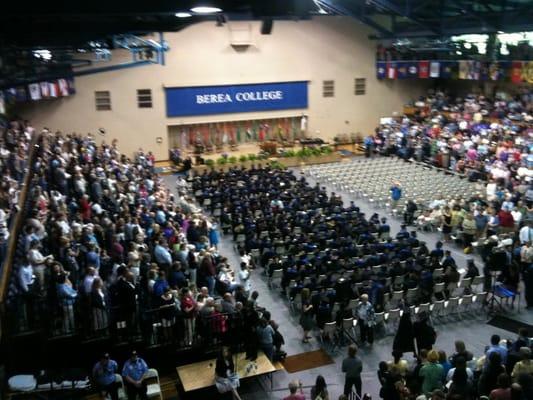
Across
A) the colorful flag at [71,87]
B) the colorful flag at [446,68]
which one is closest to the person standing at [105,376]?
the colorful flag at [71,87]

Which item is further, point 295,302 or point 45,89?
point 45,89

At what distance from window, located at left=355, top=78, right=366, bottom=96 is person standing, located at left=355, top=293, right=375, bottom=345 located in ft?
80.2

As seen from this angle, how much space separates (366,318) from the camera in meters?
11.1

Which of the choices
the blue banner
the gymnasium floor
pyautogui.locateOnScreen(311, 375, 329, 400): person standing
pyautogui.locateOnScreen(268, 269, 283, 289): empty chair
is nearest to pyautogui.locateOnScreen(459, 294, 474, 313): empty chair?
the gymnasium floor

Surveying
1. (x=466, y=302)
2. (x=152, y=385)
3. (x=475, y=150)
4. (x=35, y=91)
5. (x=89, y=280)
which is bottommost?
(x=466, y=302)

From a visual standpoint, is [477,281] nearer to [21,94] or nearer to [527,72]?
[527,72]

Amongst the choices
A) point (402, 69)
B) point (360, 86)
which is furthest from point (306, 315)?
point (360, 86)

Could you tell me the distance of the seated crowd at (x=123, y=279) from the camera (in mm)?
9273

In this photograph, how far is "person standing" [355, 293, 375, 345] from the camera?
11.0 metres

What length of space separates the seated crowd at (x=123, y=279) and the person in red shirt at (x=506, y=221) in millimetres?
8432

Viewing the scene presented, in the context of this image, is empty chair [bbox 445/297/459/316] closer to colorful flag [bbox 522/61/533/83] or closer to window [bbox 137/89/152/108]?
colorful flag [bbox 522/61/533/83]

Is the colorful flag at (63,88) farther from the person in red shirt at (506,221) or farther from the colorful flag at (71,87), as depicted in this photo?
the person in red shirt at (506,221)

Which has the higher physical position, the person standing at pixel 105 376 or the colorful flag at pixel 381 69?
the colorful flag at pixel 381 69

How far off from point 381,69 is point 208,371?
90.6 feet
